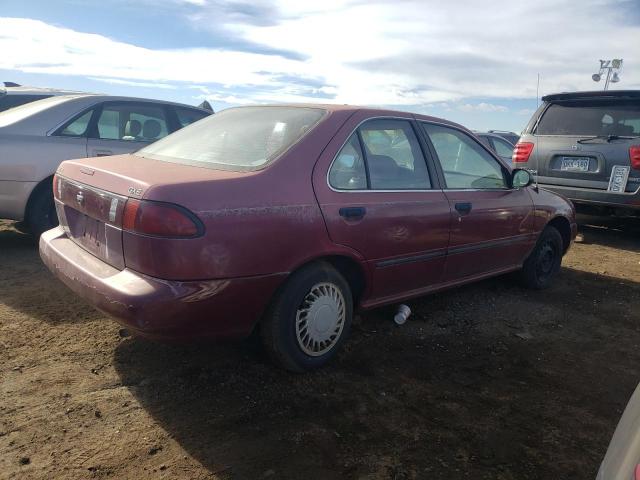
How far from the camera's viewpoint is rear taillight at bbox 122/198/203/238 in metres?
2.30

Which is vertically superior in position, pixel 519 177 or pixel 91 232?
pixel 519 177

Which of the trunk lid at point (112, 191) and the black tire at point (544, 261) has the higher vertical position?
the trunk lid at point (112, 191)

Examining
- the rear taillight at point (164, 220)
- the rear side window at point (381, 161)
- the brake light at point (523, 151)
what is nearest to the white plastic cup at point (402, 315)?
the rear side window at point (381, 161)

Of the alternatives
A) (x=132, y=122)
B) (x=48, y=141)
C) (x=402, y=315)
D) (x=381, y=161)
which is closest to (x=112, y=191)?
(x=381, y=161)

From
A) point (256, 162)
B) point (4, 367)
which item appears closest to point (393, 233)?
point (256, 162)

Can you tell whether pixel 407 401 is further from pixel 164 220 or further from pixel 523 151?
pixel 523 151

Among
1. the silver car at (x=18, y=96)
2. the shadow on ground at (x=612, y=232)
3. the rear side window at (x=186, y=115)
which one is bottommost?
the shadow on ground at (x=612, y=232)

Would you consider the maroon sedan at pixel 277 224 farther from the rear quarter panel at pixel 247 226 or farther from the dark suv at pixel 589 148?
the dark suv at pixel 589 148

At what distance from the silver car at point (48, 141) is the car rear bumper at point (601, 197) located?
18.1ft

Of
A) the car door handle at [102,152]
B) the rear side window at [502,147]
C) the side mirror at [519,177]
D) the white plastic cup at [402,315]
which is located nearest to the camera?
the white plastic cup at [402,315]

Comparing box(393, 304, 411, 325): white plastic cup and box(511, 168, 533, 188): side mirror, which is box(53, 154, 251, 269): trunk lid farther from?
box(511, 168, 533, 188): side mirror

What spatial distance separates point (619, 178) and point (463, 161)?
358cm

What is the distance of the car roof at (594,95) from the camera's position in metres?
6.26

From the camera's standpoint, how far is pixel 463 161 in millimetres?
3984
